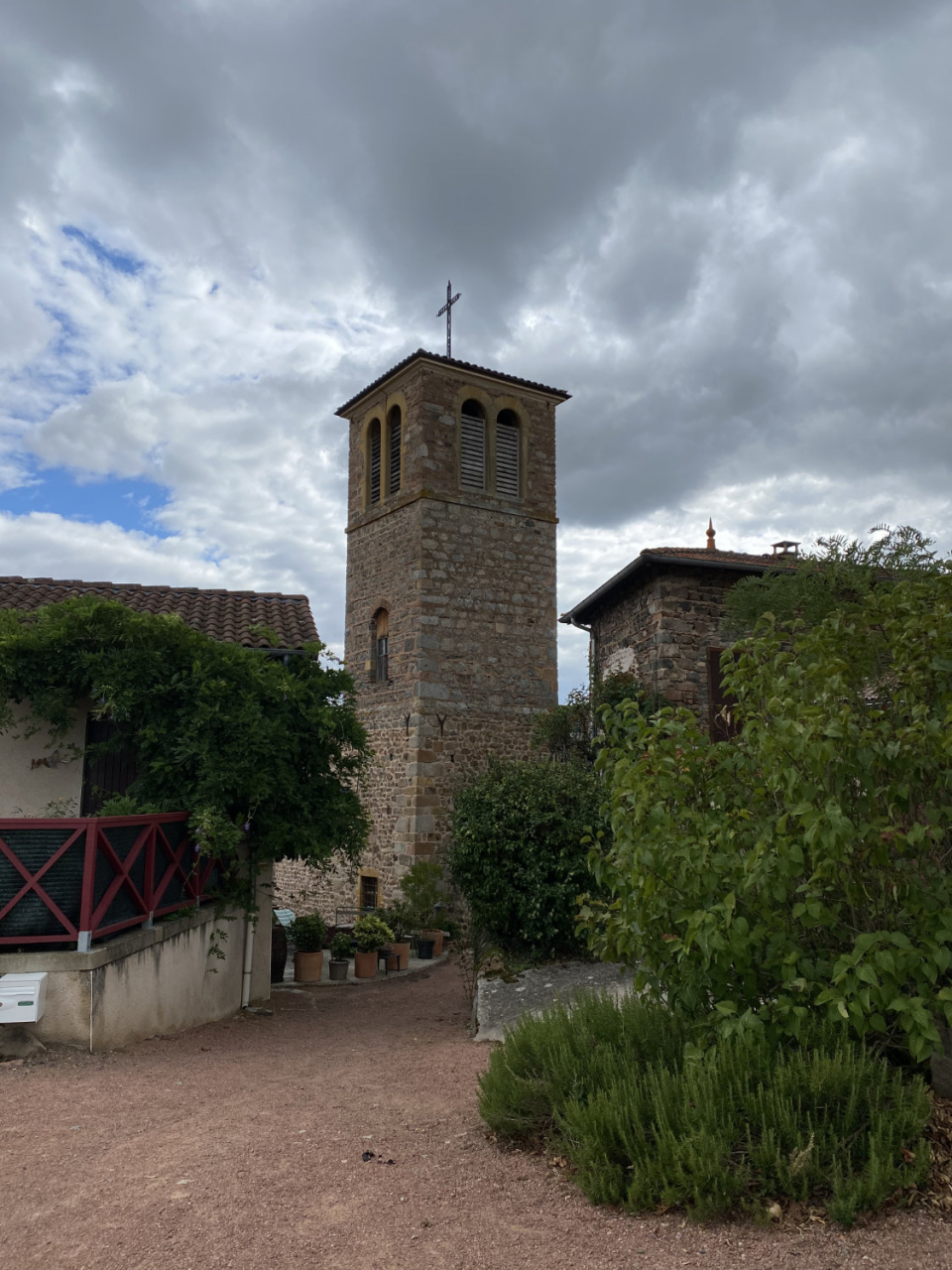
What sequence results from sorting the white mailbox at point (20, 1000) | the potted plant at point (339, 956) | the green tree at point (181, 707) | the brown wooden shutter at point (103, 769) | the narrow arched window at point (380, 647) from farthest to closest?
the narrow arched window at point (380, 647), the potted plant at point (339, 956), the brown wooden shutter at point (103, 769), the green tree at point (181, 707), the white mailbox at point (20, 1000)

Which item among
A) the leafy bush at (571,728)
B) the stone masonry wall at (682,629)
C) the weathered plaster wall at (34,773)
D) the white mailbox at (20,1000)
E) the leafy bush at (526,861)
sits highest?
the stone masonry wall at (682,629)

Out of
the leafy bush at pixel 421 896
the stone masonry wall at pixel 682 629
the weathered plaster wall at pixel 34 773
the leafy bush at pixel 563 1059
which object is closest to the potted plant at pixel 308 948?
the leafy bush at pixel 421 896

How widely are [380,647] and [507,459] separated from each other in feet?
14.0

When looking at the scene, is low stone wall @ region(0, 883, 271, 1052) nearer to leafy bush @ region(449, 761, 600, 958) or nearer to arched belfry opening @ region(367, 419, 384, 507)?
leafy bush @ region(449, 761, 600, 958)

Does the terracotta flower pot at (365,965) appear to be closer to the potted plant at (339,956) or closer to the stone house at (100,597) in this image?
the potted plant at (339,956)

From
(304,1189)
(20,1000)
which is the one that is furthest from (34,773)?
(304,1189)

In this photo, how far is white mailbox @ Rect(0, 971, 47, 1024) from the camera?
256 inches

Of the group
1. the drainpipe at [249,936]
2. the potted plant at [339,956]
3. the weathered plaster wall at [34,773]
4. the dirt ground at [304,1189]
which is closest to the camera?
the dirt ground at [304,1189]

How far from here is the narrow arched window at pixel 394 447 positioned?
56.6 ft

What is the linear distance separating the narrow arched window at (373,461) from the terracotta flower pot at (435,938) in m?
8.05

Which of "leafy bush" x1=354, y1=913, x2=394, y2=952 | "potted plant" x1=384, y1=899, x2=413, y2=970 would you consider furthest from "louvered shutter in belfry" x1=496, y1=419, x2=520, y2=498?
"leafy bush" x1=354, y1=913, x2=394, y2=952

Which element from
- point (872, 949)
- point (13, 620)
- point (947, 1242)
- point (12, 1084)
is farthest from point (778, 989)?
point (13, 620)

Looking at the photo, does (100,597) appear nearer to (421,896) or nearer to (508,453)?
(421,896)

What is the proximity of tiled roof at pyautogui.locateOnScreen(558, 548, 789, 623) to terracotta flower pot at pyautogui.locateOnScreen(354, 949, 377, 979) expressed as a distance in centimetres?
634
